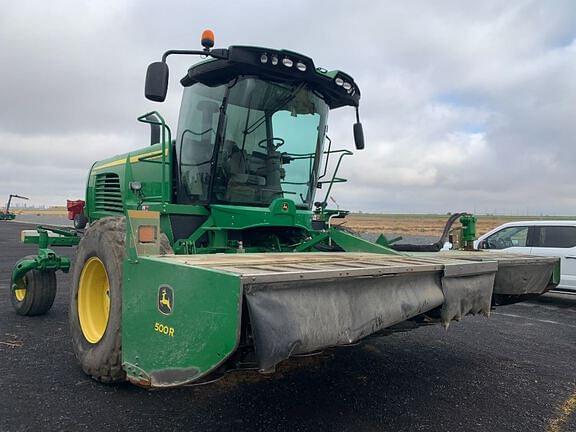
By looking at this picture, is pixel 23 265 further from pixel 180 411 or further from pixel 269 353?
pixel 269 353

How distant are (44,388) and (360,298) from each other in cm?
251

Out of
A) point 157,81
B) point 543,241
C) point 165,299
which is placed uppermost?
point 157,81

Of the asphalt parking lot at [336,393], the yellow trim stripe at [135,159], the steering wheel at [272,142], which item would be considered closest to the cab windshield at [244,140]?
the steering wheel at [272,142]

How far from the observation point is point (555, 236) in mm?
8805

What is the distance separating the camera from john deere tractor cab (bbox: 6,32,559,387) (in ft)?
7.91

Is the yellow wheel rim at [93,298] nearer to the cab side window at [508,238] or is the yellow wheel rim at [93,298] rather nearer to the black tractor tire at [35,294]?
the black tractor tire at [35,294]

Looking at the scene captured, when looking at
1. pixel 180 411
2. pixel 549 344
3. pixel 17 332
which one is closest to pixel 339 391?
pixel 180 411

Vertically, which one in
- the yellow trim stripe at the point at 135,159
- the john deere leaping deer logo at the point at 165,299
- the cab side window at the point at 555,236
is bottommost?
the john deere leaping deer logo at the point at 165,299

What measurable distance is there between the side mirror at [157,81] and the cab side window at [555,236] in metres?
7.69

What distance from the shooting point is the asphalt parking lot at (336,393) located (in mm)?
3107

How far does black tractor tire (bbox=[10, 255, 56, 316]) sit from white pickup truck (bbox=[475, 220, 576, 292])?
23.7ft

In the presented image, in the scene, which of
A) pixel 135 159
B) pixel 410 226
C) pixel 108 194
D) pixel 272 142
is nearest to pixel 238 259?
pixel 272 142

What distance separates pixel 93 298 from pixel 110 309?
2.65 feet

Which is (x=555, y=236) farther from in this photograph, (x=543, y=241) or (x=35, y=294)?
(x=35, y=294)
